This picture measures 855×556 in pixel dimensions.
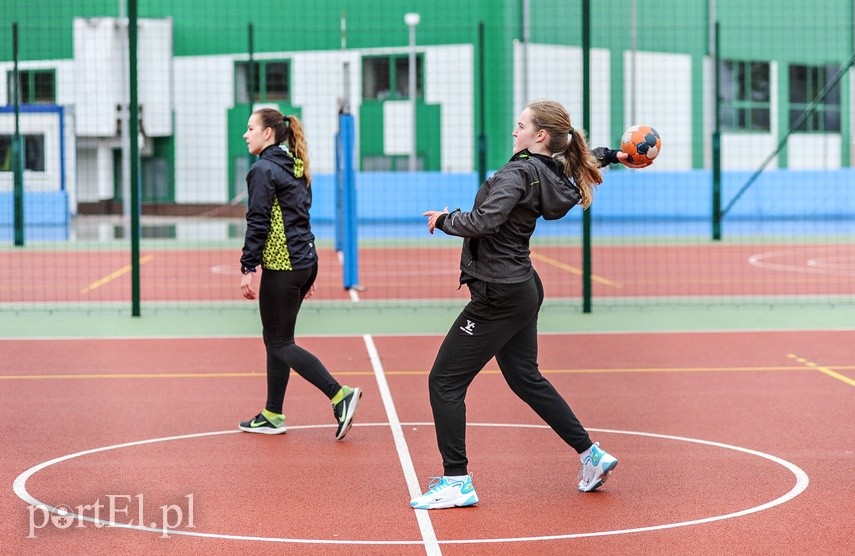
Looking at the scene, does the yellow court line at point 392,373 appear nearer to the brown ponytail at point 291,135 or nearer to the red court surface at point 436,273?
the brown ponytail at point 291,135

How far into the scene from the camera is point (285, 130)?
7.48 m

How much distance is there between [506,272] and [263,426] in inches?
90.8

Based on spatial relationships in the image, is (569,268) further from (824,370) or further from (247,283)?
(247,283)

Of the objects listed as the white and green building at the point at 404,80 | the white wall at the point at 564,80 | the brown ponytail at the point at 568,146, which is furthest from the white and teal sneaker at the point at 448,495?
the white wall at the point at 564,80

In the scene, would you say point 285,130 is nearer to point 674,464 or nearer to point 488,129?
point 674,464

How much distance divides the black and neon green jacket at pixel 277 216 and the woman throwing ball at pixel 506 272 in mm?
1645

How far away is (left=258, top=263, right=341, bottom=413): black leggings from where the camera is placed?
7.38 meters

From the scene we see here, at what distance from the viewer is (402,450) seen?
709 cm

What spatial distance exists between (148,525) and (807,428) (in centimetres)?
398

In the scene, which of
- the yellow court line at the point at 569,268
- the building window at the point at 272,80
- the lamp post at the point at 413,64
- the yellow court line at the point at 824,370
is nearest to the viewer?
the yellow court line at the point at 824,370

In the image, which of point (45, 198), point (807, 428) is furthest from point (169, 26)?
point (807, 428)

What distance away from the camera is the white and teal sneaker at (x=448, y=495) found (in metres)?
5.80

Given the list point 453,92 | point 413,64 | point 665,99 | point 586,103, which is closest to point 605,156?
point 586,103

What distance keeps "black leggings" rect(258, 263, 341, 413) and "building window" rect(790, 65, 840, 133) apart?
30929 mm
